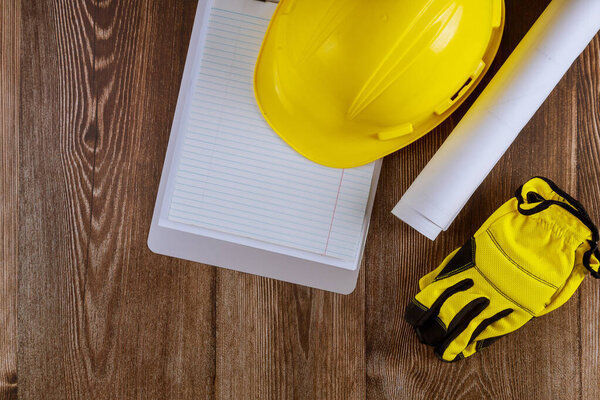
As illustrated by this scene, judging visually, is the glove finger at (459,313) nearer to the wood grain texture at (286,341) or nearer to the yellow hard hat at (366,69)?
the wood grain texture at (286,341)

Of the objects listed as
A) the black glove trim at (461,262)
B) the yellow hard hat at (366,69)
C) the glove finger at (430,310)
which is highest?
the yellow hard hat at (366,69)

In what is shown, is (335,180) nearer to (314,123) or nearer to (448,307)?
(314,123)

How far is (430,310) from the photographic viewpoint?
0.62m

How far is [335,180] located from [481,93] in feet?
0.74

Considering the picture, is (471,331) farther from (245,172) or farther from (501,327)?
(245,172)

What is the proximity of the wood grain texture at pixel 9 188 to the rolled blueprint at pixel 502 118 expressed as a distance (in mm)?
560

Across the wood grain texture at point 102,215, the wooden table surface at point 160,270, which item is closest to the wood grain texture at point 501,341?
the wooden table surface at point 160,270

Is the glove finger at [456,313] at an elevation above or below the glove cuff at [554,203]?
below

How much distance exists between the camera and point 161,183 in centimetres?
64

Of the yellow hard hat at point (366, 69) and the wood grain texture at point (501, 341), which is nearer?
the yellow hard hat at point (366, 69)

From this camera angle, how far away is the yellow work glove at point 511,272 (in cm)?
59

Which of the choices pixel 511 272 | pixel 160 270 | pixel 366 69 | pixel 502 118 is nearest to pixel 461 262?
pixel 511 272

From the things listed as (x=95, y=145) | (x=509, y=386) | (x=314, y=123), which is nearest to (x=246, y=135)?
(x=314, y=123)

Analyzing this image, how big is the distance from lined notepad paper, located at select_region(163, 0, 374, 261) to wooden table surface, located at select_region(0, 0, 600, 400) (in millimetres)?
50
